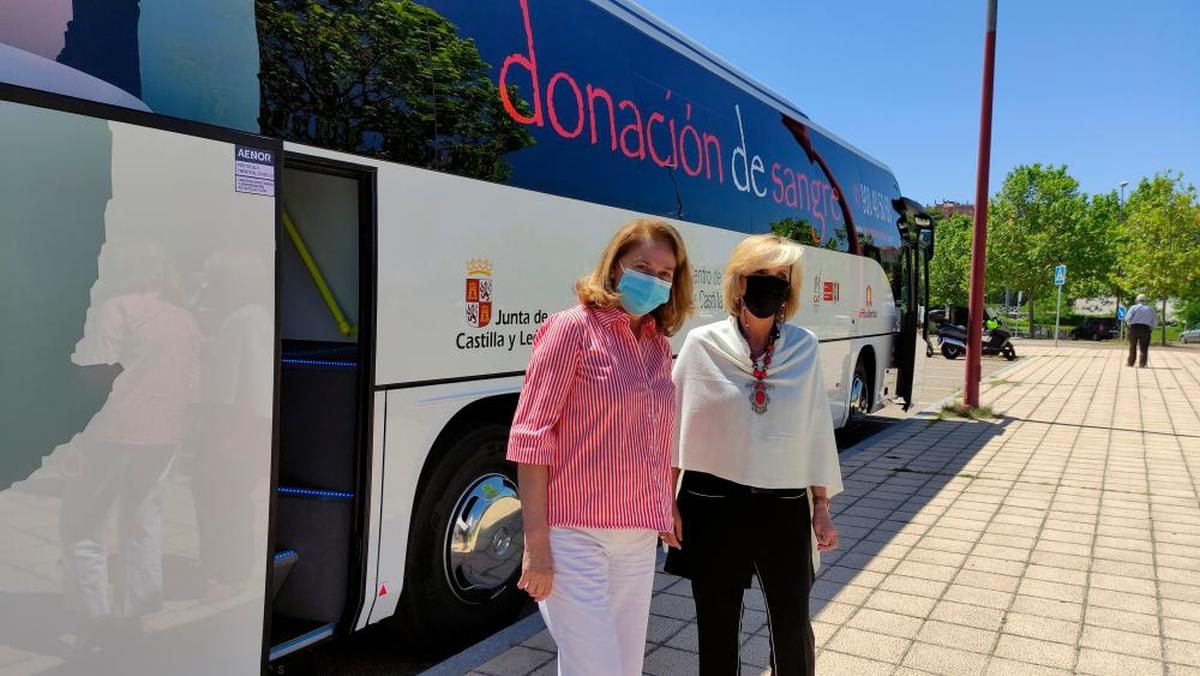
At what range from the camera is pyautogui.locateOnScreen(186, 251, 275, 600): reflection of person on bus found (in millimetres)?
2508

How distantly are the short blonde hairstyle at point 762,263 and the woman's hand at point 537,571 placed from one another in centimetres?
106

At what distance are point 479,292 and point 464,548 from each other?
1.20 m

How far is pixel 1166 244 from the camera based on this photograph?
38312mm

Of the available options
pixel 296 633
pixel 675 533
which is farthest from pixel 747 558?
pixel 296 633

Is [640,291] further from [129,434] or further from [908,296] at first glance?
[908,296]

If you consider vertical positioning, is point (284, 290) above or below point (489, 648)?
above

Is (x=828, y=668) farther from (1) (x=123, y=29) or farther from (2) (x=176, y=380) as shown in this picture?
(1) (x=123, y=29)

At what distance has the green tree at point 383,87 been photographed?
2.85 metres

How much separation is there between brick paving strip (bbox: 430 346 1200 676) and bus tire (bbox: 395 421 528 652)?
19 centimetres

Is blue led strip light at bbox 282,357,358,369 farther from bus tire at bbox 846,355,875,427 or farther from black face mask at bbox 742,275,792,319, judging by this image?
bus tire at bbox 846,355,875,427

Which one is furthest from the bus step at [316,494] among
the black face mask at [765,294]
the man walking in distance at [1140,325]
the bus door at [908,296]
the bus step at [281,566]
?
the man walking in distance at [1140,325]

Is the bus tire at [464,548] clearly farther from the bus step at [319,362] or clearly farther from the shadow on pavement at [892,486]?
the shadow on pavement at [892,486]

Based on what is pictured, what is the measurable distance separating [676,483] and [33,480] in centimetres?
182

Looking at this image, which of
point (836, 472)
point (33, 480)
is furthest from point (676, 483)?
point (33, 480)
